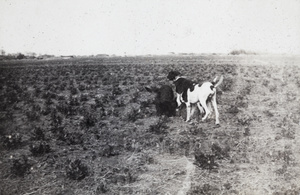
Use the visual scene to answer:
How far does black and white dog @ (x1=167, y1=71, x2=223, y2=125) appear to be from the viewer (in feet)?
27.1

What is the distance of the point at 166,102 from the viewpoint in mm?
9555

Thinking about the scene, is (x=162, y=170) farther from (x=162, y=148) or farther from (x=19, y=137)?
(x=19, y=137)

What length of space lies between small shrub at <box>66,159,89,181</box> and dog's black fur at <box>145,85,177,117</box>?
395 cm

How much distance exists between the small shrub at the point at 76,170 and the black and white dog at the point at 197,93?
3.85m

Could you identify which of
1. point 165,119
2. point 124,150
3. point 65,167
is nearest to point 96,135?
point 124,150

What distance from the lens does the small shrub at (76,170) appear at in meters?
5.94

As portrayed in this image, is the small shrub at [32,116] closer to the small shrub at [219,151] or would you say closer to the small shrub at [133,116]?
the small shrub at [133,116]

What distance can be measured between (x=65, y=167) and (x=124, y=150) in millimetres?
1517

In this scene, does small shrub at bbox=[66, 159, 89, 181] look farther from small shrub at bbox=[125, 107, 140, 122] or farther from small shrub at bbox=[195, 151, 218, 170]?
small shrub at bbox=[125, 107, 140, 122]

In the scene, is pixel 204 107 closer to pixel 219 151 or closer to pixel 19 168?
pixel 219 151

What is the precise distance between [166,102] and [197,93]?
142cm

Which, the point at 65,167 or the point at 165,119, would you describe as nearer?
the point at 65,167

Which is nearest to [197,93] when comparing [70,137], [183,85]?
[183,85]

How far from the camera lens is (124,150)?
7258mm
